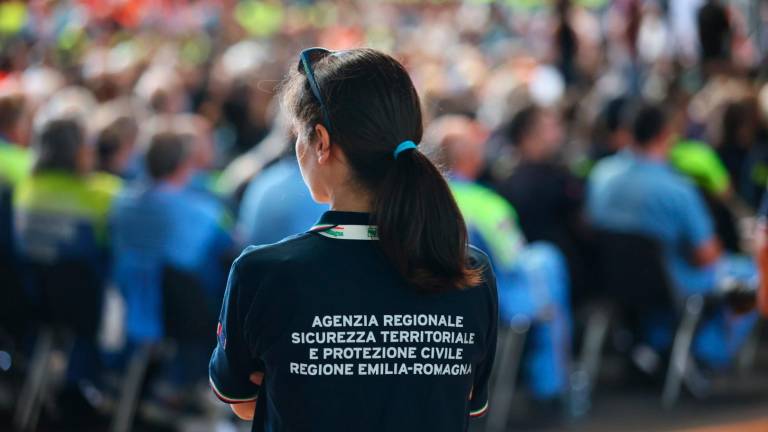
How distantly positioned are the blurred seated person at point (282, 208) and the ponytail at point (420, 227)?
2466mm

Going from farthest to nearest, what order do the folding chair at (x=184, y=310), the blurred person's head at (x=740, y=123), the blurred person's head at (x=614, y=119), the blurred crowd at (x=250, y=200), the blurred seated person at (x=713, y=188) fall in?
the blurred person's head at (x=614, y=119) → the blurred person's head at (x=740, y=123) → the blurred seated person at (x=713, y=188) → the blurred crowd at (x=250, y=200) → the folding chair at (x=184, y=310)

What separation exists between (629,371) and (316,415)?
14.8ft

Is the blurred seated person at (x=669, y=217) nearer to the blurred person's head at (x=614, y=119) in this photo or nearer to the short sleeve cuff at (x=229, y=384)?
the blurred person's head at (x=614, y=119)

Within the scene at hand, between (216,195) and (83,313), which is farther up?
(216,195)

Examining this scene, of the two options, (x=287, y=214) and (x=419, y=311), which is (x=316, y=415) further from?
(x=287, y=214)

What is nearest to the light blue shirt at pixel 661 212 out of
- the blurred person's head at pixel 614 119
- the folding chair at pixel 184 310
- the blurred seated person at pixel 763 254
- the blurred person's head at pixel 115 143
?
the blurred person's head at pixel 614 119

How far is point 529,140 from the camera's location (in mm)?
5363

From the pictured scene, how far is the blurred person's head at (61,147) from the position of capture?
4625 millimetres

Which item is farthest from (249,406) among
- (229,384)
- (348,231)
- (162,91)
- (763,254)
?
(162,91)

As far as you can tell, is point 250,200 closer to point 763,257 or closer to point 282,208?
point 282,208

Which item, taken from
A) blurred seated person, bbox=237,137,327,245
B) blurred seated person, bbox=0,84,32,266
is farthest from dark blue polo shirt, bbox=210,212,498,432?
blurred seated person, bbox=0,84,32,266

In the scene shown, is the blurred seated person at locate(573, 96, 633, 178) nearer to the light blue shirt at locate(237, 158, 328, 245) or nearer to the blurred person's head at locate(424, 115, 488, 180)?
the blurred person's head at locate(424, 115, 488, 180)

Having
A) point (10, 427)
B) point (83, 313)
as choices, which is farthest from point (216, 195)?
point (10, 427)

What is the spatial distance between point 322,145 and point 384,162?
0.10 meters
